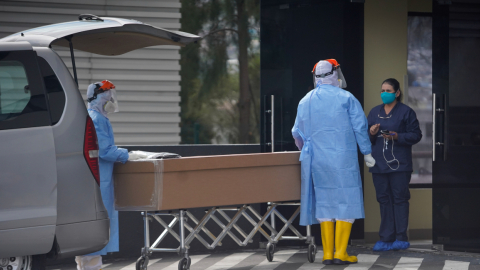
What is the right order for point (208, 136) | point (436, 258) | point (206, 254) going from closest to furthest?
point (436, 258)
point (206, 254)
point (208, 136)

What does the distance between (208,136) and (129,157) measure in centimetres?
364

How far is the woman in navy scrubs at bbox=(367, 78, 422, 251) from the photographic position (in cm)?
675

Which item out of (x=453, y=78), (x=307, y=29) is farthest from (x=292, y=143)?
(x=453, y=78)

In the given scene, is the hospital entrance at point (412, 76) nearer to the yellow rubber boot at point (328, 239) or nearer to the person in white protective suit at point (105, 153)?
the yellow rubber boot at point (328, 239)

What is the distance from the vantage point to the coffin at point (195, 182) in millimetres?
4938

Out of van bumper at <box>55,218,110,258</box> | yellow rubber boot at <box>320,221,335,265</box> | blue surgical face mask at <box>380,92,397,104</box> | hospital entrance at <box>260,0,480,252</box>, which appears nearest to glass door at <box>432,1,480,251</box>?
hospital entrance at <box>260,0,480,252</box>

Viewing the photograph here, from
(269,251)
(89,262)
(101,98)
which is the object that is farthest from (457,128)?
→ (89,262)

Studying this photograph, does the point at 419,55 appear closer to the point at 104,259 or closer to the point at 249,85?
the point at 249,85

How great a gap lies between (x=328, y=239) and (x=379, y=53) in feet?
8.34

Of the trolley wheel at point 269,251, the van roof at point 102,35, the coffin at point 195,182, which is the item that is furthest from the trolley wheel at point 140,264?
the van roof at point 102,35

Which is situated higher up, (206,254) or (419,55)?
(419,55)

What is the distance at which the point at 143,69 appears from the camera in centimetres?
756

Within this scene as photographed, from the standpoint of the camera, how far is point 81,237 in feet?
13.7

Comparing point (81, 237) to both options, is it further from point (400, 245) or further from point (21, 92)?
point (400, 245)
